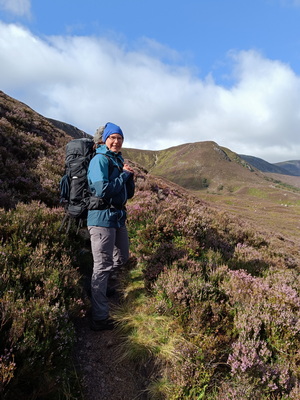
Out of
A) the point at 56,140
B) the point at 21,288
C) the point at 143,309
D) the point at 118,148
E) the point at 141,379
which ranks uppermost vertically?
the point at 56,140

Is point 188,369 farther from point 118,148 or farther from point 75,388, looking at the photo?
point 118,148

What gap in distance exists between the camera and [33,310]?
2955 mm

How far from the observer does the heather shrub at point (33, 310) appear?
2.44 m

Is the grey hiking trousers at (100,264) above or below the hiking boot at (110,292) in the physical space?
above

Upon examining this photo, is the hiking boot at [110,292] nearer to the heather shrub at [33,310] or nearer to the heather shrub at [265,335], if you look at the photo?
the heather shrub at [33,310]

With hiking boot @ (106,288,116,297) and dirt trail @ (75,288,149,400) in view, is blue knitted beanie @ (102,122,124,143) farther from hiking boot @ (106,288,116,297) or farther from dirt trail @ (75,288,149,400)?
dirt trail @ (75,288,149,400)

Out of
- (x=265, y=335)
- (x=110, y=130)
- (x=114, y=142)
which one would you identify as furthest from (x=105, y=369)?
(x=110, y=130)

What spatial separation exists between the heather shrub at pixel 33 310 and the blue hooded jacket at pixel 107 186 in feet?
3.73

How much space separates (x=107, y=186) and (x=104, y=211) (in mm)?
491

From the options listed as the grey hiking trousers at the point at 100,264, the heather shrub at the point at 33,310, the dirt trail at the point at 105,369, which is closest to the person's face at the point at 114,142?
the grey hiking trousers at the point at 100,264

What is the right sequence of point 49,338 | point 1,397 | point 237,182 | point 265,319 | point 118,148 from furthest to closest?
point 237,182, point 118,148, point 265,319, point 49,338, point 1,397

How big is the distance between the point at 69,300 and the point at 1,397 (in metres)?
1.65

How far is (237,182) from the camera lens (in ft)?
498

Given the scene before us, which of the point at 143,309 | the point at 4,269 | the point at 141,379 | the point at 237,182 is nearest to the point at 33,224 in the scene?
the point at 4,269
